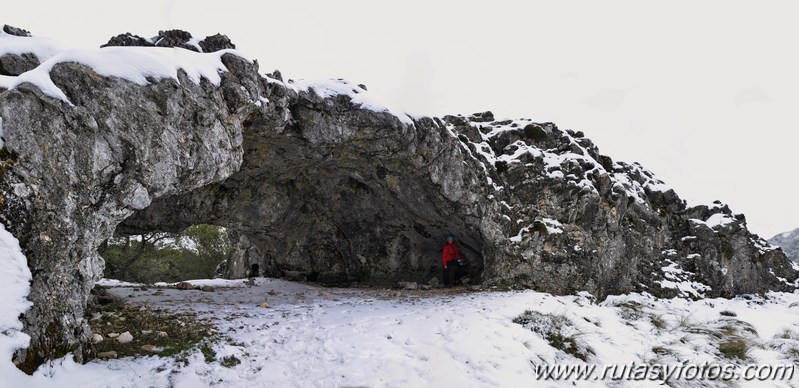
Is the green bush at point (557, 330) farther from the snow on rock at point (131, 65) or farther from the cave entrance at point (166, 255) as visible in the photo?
the cave entrance at point (166, 255)

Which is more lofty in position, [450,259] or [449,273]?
[450,259]

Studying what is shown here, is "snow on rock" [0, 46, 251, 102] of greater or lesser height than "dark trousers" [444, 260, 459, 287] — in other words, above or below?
above

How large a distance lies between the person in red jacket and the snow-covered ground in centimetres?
227

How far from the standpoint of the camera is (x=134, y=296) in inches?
383

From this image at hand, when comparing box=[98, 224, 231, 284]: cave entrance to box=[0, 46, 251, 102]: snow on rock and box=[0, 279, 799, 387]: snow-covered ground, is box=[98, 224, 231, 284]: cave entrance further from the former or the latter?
box=[0, 46, 251, 102]: snow on rock

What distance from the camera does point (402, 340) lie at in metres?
7.15

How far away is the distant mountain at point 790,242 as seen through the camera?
4634 cm

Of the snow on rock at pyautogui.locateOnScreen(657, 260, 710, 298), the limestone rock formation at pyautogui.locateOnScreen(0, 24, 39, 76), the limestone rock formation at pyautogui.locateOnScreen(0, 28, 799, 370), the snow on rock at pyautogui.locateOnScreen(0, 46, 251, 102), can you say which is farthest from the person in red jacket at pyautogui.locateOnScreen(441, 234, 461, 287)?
the limestone rock formation at pyautogui.locateOnScreen(0, 24, 39, 76)

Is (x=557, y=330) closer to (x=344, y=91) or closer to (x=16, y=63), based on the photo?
(x=344, y=91)

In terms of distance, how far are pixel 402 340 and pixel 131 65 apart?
6594mm

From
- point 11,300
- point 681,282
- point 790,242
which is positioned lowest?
point 11,300

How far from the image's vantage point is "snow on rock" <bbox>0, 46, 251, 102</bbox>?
Result: 17.3 ft

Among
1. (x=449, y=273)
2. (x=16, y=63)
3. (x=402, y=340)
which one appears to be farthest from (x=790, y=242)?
(x=16, y=63)

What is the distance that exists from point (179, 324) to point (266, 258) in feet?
32.7
